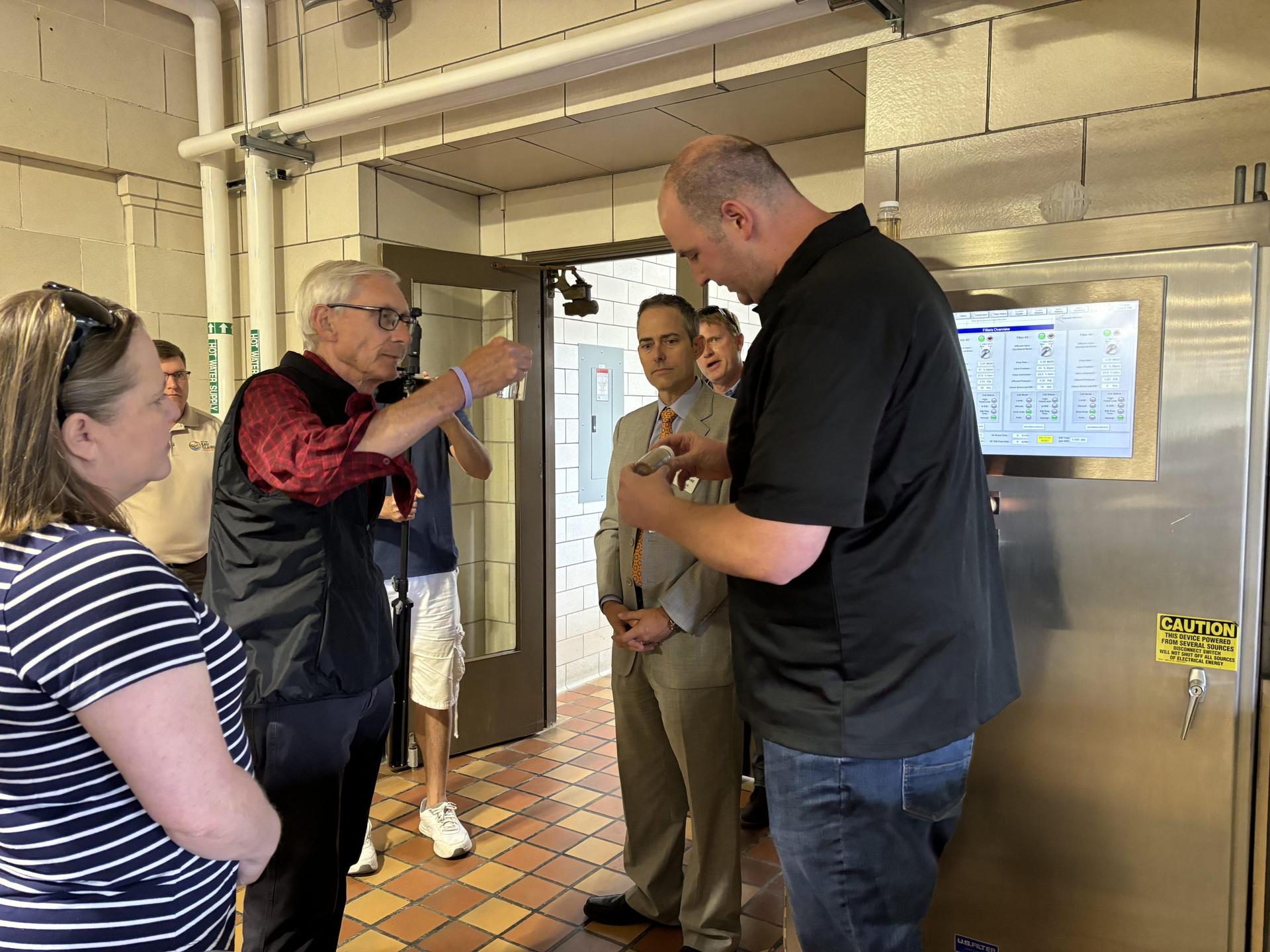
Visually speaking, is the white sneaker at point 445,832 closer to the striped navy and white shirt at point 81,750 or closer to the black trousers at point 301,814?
the black trousers at point 301,814

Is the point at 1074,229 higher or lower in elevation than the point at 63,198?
lower

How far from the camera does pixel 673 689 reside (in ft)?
6.91

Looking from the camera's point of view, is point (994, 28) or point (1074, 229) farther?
point (994, 28)

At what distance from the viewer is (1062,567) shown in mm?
1578

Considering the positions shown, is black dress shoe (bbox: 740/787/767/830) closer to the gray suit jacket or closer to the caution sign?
the gray suit jacket

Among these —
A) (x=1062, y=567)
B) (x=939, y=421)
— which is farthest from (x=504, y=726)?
(x=939, y=421)

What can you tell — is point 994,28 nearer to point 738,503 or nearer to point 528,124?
point 528,124

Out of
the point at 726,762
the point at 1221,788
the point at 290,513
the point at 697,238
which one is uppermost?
the point at 697,238

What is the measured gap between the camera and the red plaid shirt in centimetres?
146

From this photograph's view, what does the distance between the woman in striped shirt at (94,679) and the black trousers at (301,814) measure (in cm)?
59

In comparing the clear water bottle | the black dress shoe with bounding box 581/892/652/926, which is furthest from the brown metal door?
the clear water bottle

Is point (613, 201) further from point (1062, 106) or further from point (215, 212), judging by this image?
point (1062, 106)

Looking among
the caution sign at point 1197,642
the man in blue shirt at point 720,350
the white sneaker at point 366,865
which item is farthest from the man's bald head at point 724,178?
the white sneaker at point 366,865

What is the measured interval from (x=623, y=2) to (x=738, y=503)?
2189 mm
